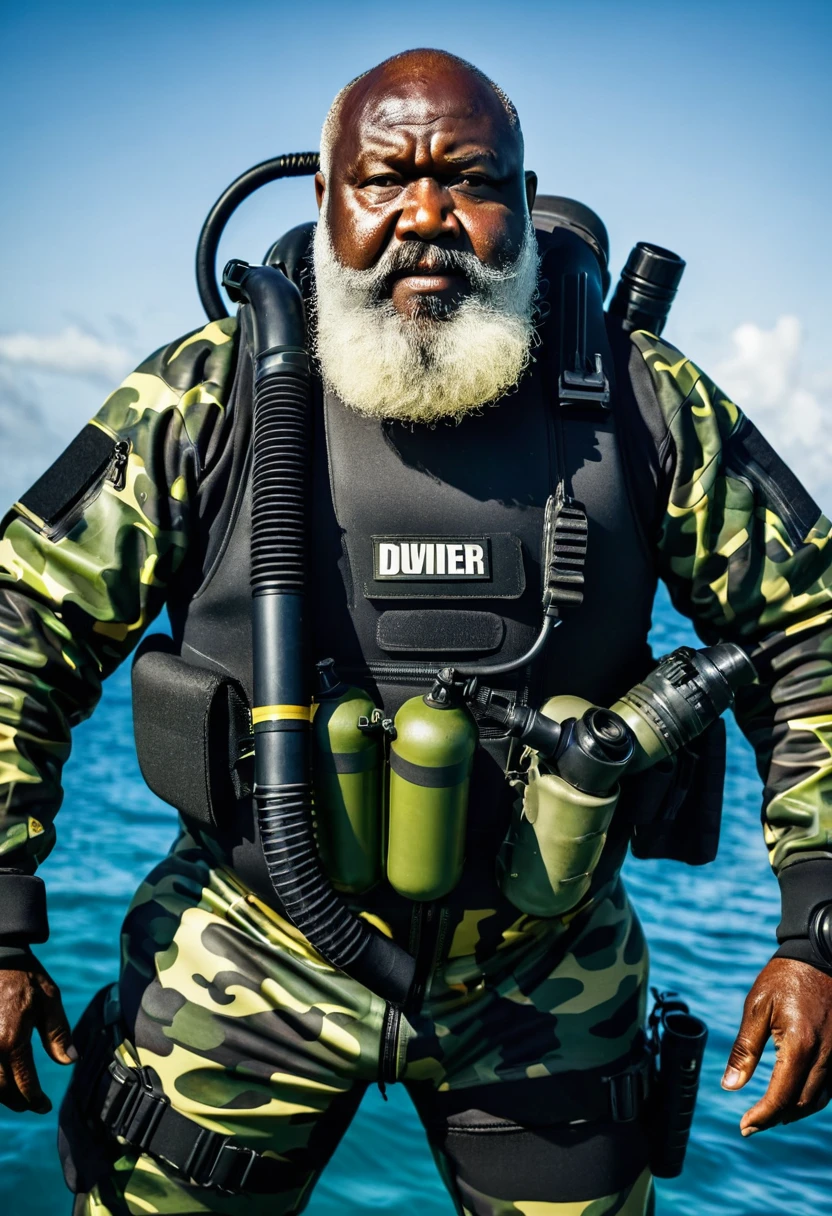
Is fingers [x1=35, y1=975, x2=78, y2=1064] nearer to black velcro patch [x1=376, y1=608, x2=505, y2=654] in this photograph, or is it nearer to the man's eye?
black velcro patch [x1=376, y1=608, x2=505, y2=654]

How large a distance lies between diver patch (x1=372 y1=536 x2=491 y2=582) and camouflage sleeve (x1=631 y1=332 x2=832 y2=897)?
39cm

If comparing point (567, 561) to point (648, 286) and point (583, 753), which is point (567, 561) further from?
point (648, 286)

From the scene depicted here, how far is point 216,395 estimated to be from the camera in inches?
81.6

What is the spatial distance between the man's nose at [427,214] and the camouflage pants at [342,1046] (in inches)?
48.9

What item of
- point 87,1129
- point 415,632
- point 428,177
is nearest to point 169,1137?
point 87,1129

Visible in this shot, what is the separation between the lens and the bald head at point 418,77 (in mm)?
2139

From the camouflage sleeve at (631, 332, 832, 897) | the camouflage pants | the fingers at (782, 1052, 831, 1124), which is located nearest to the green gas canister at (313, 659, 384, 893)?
the camouflage pants

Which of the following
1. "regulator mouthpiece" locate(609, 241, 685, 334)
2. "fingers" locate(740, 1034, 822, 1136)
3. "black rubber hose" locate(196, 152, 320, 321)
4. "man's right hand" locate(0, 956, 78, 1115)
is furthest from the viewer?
"black rubber hose" locate(196, 152, 320, 321)

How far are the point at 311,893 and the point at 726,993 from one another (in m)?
4.12

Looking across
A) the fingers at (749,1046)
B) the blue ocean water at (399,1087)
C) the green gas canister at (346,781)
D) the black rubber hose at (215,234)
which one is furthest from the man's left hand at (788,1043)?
the blue ocean water at (399,1087)

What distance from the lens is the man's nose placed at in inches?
80.6

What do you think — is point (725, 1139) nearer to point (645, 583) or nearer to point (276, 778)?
point (645, 583)

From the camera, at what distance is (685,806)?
2.34 metres

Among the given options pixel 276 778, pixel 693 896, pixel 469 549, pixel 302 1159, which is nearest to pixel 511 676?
pixel 469 549
